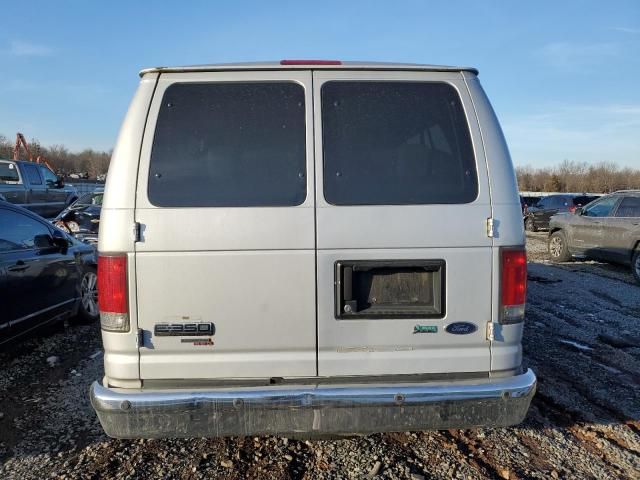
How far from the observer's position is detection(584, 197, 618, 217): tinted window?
10742 mm

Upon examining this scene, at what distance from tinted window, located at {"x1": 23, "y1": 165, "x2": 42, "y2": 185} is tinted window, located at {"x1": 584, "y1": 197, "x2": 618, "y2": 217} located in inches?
619

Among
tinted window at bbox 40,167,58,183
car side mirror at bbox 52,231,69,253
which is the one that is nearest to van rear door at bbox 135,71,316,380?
car side mirror at bbox 52,231,69,253

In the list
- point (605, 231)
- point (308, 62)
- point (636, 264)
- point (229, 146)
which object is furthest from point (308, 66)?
point (605, 231)

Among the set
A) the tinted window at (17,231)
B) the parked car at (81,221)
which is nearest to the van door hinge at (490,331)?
the tinted window at (17,231)

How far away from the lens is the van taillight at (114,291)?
254 centimetres

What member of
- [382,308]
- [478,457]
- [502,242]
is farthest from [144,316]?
[478,457]

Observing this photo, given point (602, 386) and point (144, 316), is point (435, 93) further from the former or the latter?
point (602, 386)

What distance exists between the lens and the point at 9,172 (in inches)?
566

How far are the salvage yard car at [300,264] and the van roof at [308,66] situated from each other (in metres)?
0.02

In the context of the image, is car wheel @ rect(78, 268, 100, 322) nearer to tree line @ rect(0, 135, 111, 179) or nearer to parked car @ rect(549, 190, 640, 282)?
parked car @ rect(549, 190, 640, 282)

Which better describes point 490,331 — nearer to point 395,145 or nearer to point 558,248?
point 395,145

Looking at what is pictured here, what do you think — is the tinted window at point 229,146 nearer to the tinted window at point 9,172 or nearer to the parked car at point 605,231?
the parked car at point 605,231

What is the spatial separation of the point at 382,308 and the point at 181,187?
128cm

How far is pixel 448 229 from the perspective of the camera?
2604 millimetres
